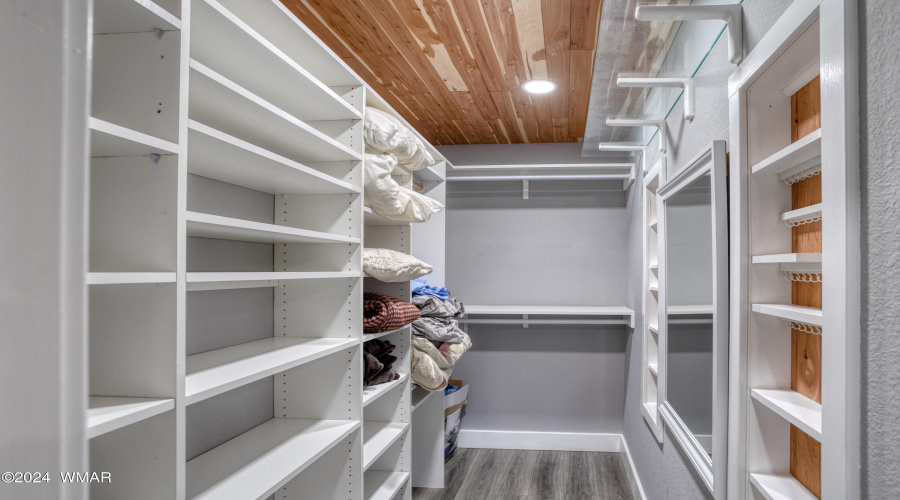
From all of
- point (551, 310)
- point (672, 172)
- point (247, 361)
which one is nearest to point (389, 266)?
point (247, 361)

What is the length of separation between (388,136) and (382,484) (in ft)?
4.91

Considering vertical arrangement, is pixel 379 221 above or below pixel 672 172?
below

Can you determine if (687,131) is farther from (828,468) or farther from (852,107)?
(828,468)

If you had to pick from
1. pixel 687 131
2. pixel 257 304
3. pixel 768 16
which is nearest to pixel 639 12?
pixel 768 16

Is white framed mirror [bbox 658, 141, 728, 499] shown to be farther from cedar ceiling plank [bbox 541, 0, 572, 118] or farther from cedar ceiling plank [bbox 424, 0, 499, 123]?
cedar ceiling plank [bbox 424, 0, 499, 123]

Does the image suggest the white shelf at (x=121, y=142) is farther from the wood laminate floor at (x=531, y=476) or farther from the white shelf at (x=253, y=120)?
the wood laminate floor at (x=531, y=476)

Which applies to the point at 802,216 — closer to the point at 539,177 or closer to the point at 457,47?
the point at 457,47

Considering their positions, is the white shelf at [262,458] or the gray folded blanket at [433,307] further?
the gray folded blanket at [433,307]

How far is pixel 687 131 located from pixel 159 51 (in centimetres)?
158

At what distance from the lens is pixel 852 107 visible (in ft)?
2.34

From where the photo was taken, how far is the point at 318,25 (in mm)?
1975

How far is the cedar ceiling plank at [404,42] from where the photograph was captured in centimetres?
181

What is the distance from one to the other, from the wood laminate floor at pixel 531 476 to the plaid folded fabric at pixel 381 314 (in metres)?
1.37

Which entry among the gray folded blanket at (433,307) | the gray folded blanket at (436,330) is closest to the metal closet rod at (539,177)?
the gray folded blanket at (433,307)
